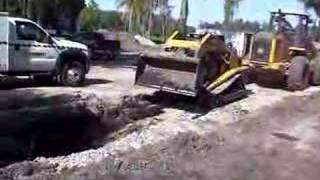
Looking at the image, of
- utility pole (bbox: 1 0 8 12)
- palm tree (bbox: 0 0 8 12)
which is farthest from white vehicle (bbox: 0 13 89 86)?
utility pole (bbox: 1 0 8 12)

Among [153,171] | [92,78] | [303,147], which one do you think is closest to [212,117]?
[303,147]

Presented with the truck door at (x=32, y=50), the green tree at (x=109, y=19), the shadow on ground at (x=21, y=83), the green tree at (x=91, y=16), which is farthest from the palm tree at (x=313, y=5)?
the truck door at (x=32, y=50)

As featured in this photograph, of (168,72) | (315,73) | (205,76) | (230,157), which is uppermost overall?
(168,72)

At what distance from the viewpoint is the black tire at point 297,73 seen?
20.2 meters

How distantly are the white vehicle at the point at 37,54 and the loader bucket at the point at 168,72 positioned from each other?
11.7 feet

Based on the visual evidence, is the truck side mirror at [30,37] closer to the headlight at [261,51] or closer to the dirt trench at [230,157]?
the dirt trench at [230,157]

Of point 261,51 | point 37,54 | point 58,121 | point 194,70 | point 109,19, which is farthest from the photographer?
point 109,19

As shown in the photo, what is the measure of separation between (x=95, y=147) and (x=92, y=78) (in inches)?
417

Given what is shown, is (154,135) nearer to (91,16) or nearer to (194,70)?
(194,70)

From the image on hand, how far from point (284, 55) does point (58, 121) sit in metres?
10.1

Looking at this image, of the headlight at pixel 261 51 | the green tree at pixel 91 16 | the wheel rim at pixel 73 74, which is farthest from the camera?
the green tree at pixel 91 16

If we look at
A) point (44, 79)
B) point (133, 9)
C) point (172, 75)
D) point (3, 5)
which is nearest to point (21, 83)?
point (44, 79)

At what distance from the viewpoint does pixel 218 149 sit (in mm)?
11133

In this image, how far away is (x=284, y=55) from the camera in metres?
21.0
